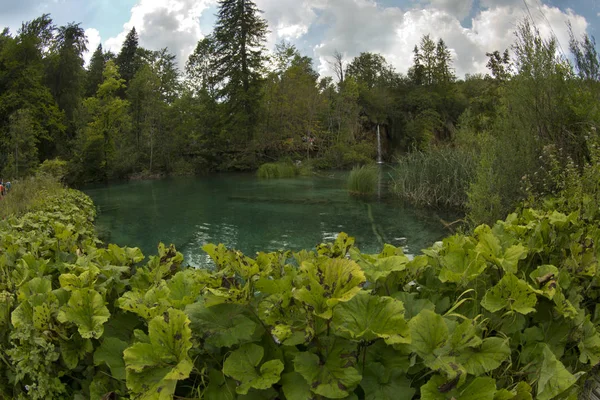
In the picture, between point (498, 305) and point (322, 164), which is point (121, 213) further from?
point (322, 164)

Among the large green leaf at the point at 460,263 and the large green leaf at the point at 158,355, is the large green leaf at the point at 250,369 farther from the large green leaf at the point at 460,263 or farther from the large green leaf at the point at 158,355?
the large green leaf at the point at 460,263

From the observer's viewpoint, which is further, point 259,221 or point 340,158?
point 340,158

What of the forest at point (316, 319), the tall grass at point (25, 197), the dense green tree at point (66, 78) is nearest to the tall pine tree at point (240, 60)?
the dense green tree at point (66, 78)

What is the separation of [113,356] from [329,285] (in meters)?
0.58

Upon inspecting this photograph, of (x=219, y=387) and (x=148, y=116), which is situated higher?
(x=148, y=116)

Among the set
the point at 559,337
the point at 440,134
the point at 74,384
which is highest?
the point at 440,134

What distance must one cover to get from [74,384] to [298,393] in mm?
753

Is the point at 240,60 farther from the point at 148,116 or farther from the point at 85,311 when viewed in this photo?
the point at 85,311

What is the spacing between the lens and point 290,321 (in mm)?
893

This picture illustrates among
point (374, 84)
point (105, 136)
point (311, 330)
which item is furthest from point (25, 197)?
point (374, 84)

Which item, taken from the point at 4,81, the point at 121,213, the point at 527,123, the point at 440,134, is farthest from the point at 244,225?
the point at 440,134

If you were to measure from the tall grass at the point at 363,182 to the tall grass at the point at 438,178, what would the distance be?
53.7 inches

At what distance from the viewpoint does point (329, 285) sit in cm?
87

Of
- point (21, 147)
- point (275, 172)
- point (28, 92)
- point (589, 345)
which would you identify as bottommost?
point (589, 345)
